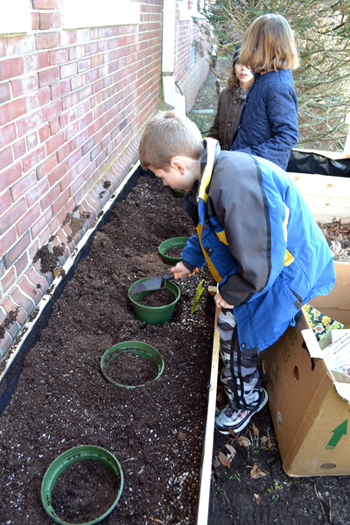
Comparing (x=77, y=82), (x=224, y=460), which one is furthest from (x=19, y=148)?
(x=224, y=460)

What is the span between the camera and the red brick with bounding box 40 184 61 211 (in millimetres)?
2584

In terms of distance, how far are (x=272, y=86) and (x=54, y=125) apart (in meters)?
1.53

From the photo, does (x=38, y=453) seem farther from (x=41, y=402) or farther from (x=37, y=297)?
(x=37, y=297)

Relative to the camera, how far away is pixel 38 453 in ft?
6.13

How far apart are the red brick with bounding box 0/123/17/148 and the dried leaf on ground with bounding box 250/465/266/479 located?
2.19m

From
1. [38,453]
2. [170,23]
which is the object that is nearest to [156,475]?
[38,453]

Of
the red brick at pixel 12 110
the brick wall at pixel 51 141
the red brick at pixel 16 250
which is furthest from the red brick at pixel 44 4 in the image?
the red brick at pixel 16 250

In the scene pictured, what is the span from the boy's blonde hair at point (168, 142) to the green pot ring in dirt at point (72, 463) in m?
1.37

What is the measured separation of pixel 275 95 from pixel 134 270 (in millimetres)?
1666

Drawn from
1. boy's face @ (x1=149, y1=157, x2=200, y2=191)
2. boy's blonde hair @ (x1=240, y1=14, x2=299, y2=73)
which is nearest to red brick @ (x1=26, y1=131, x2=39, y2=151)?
boy's face @ (x1=149, y1=157, x2=200, y2=191)

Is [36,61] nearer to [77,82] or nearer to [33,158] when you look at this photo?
[33,158]

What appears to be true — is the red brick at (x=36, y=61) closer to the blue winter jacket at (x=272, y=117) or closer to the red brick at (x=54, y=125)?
the red brick at (x=54, y=125)

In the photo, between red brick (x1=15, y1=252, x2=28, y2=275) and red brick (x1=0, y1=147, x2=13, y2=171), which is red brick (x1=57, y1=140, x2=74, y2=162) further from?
red brick (x1=15, y1=252, x2=28, y2=275)

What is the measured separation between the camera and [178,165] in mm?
1808
